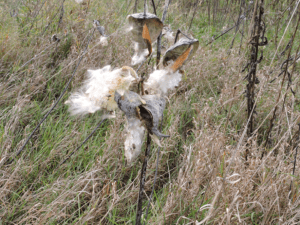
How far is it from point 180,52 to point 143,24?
122 mm

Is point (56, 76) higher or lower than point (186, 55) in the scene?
lower

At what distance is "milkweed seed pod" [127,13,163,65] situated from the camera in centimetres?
63

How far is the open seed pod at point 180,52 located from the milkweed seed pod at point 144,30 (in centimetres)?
7

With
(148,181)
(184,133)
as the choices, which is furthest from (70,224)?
(184,133)

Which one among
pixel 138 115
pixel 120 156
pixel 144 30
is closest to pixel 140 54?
pixel 144 30

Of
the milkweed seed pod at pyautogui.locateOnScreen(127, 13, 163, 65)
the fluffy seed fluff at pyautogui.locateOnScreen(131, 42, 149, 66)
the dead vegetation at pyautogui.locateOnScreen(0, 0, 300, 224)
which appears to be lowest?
the dead vegetation at pyautogui.locateOnScreen(0, 0, 300, 224)

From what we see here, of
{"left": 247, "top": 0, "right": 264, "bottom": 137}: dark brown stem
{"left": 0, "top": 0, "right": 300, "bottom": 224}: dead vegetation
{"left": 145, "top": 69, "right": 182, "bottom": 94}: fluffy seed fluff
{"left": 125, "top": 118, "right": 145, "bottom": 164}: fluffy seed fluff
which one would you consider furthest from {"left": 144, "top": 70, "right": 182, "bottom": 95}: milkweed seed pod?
{"left": 247, "top": 0, "right": 264, "bottom": 137}: dark brown stem

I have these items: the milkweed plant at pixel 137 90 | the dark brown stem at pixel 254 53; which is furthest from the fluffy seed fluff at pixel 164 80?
the dark brown stem at pixel 254 53

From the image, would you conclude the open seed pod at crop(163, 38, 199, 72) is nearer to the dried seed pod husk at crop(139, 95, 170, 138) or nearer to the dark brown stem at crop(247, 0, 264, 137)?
the dried seed pod husk at crop(139, 95, 170, 138)

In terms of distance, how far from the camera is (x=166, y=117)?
80.9 inches

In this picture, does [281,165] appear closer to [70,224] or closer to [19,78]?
[70,224]

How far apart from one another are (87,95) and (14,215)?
0.96 m

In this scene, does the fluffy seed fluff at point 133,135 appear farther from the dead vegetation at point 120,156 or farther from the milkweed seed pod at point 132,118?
the dead vegetation at point 120,156

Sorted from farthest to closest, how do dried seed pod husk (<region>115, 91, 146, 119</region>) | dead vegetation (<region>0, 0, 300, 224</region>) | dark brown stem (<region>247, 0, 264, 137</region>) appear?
dark brown stem (<region>247, 0, 264, 137</region>), dead vegetation (<region>0, 0, 300, 224</region>), dried seed pod husk (<region>115, 91, 146, 119</region>)
